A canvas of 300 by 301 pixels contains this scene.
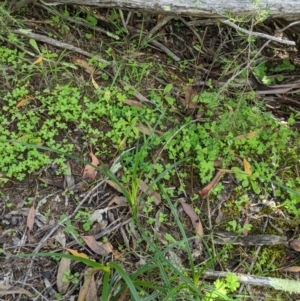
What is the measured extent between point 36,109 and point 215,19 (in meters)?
1.20

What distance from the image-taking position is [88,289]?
7.49ft

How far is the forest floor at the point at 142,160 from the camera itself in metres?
2.34

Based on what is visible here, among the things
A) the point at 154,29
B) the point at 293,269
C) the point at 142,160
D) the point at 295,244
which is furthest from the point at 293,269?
the point at 154,29

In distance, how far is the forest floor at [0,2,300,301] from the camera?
7.68 feet

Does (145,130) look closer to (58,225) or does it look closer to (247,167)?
(247,167)

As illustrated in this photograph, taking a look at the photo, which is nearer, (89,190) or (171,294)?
(171,294)

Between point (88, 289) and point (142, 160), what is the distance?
30.9 inches

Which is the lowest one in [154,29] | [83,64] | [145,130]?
[145,130]

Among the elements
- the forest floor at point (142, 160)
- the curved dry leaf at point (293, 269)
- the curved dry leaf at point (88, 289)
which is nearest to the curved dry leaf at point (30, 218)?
the forest floor at point (142, 160)

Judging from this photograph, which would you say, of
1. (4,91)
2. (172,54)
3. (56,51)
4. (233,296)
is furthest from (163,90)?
(233,296)

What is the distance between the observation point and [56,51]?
2.85m

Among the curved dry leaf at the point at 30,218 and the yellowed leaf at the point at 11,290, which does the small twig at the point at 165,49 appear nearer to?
the curved dry leaf at the point at 30,218

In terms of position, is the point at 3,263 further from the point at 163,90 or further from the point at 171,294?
the point at 163,90

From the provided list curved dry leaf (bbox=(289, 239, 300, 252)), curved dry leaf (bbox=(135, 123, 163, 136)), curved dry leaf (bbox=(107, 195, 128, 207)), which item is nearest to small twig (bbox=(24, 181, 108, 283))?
curved dry leaf (bbox=(107, 195, 128, 207))
